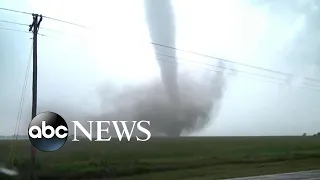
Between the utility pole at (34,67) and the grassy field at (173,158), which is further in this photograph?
the grassy field at (173,158)

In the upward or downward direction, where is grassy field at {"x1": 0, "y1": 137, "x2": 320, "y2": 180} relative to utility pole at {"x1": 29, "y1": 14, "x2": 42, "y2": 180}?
downward

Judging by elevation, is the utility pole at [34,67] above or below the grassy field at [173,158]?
above

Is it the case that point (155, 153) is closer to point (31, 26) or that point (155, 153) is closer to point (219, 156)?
point (219, 156)

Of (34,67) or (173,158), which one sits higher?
(34,67)

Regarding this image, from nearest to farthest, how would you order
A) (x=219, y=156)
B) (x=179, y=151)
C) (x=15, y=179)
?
(x=15, y=179), (x=179, y=151), (x=219, y=156)

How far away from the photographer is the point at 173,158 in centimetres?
2712

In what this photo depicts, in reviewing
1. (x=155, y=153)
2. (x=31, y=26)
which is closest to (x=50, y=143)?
(x=31, y=26)

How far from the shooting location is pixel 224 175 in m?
24.9

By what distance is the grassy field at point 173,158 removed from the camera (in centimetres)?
2112

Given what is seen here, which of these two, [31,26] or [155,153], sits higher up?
[31,26]

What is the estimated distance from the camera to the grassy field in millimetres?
21125

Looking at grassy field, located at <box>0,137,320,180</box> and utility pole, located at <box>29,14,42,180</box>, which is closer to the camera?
utility pole, located at <box>29,14,42,180</box>

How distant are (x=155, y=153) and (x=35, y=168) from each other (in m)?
7.60

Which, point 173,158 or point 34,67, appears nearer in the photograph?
point 34,67
